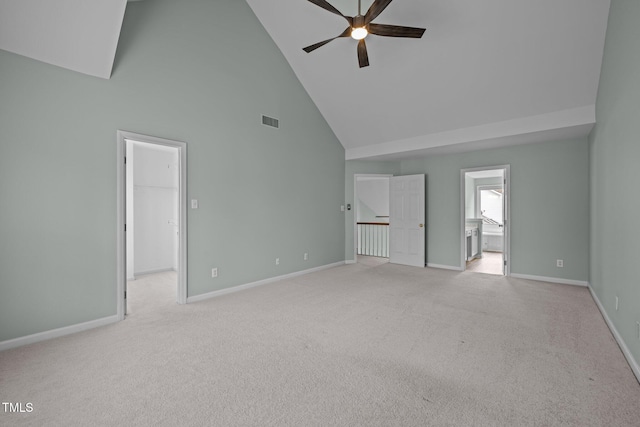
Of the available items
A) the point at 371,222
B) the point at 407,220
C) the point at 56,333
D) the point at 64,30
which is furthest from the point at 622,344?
the point at 371,222

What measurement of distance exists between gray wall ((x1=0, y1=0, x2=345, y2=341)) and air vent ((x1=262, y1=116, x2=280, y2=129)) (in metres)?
0.11

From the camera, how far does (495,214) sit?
9297 millimetres

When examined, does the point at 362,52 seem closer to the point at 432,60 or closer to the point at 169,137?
the point at 432,60

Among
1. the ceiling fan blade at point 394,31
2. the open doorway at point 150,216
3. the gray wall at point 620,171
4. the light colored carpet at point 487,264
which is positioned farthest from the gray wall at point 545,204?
the open doorway at point 150,216

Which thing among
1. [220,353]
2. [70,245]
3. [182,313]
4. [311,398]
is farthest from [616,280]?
[70,245]

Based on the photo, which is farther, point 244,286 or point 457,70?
point 244,286

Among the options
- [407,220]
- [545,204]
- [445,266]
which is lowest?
[445,266]

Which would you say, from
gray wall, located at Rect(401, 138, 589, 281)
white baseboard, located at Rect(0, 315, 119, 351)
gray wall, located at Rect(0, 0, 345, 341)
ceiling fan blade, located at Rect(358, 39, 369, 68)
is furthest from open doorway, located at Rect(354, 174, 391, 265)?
white baseboard, located at Rect(0, 315, 119, 351)

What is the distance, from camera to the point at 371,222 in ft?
28.2

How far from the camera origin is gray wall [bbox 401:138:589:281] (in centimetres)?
474

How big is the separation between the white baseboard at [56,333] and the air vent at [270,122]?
11.2 ft

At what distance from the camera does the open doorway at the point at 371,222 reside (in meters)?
7.02

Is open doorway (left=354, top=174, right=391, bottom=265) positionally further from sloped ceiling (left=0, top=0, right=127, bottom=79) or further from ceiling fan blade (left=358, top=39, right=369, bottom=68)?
sloped ceiling (left=0, top=0, right=127, bottom=79)

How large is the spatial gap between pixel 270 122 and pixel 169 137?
5.71 ft
